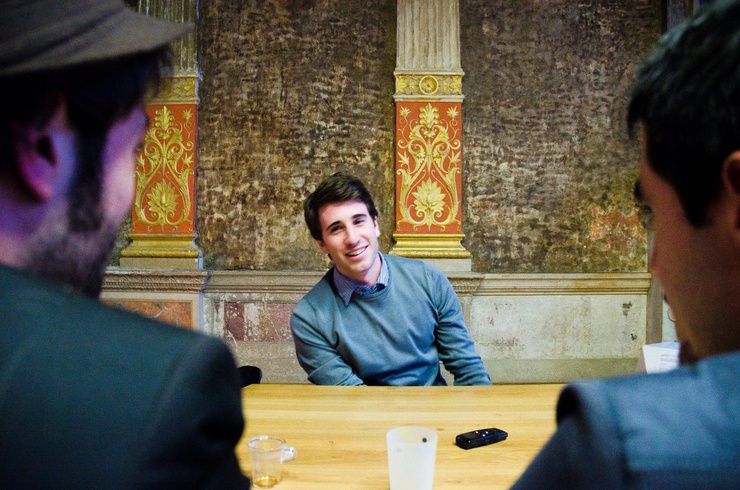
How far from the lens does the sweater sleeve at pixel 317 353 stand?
2117mm

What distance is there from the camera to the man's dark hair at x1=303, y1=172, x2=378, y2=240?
2.42 meters

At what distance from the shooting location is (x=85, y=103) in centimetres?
59

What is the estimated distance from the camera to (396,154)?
4.36m

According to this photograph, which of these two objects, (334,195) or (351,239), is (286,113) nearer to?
(334,195)

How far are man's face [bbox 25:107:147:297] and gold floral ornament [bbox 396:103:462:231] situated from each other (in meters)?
3.71

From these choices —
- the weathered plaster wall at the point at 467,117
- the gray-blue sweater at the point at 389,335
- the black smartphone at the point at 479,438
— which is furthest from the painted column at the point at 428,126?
the black smartphone at the point at 479,438

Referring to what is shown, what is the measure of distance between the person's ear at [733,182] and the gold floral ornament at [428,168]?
3.84 meters

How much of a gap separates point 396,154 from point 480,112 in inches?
30.9

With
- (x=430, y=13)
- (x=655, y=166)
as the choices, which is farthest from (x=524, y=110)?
(x=655, y=166)

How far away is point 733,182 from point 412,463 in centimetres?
80

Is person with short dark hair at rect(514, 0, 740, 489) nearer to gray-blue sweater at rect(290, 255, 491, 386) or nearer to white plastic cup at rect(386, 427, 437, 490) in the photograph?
white plastic cup at rect(386, 427, 437, 490)

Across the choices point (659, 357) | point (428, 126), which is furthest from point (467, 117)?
point (659, 357)

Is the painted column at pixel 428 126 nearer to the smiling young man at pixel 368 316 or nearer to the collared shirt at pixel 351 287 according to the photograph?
the smiling young man at pixel 368 316

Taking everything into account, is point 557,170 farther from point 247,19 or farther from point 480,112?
point 247,19
